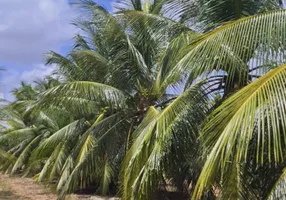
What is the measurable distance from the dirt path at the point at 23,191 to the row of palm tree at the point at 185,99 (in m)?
2.96

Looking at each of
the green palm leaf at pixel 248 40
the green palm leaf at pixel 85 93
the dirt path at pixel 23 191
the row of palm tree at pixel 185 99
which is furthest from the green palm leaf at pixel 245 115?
the dirt path at pixel 23 191

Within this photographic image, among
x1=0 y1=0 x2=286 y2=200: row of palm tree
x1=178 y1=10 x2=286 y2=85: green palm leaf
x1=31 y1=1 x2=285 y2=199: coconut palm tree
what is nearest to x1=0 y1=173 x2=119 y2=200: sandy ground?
x1=0 y1=0 x2=286 y2=200: row of palm tree

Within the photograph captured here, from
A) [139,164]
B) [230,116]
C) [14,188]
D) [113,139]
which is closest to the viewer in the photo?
[230,116]

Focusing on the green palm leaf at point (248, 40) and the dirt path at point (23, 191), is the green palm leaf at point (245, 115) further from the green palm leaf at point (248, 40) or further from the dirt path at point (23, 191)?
the dirt path at point (23, 191)

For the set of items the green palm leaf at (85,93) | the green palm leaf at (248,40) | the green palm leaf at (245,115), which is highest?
the green palm leaf at (85,93)

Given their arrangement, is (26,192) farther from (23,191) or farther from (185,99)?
(185,99)

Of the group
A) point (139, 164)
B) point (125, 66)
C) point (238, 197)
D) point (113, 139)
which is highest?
point (125, 66)

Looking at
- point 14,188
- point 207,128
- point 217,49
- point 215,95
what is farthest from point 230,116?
point 14,188

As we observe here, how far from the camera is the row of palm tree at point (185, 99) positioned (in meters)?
4.62

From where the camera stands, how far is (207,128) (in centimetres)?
513

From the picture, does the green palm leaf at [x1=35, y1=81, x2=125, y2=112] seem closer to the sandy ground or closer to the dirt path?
the sandy ground

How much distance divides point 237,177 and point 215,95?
223cm

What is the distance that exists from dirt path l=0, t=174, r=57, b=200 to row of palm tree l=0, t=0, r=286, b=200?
117 inches

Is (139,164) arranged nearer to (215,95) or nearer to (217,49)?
(215,95)
